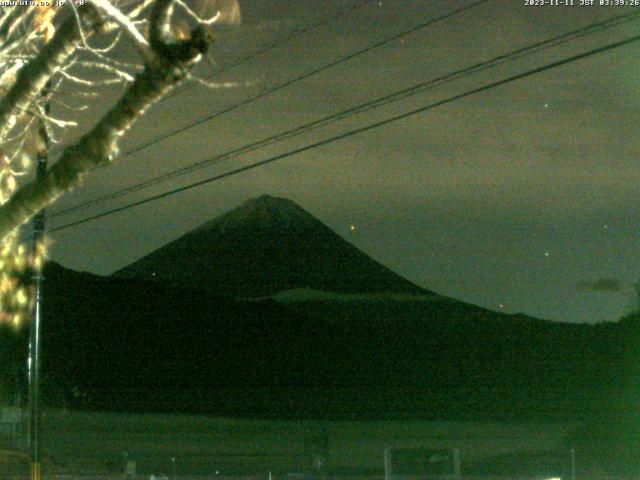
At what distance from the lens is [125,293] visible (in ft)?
214

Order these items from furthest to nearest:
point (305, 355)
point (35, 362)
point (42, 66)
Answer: point (305, 355)
point (35, 362)
point (42, 66)

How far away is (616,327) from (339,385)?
1858cm

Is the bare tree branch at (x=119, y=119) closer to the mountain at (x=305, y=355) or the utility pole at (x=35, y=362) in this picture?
the utility pole at (x=35, y=362)

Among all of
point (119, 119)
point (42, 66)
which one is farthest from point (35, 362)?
point (119, 119)

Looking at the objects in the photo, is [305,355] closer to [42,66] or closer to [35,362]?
[35,362]

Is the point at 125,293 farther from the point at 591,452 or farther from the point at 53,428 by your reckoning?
the point at 591,452

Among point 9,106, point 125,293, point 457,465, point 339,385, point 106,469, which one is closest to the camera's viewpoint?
point 9,106

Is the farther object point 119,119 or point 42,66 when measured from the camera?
point 42,66

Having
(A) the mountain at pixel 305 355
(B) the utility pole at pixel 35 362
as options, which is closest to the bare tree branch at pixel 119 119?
(B) the utility pole at pixel 35 362

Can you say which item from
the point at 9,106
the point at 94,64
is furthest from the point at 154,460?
the point at 9,106

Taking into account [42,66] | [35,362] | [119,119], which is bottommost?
[35,362]

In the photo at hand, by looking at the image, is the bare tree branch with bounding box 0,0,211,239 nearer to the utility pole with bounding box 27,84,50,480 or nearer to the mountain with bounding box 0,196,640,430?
the utility pole with bounding box 27,84,50,480

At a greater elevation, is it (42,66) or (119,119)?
(42,66)

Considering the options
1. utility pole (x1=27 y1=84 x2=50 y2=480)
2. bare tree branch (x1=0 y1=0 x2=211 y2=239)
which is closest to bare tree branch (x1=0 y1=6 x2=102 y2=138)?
bare tree branch (x1=0 y1=0 x2=211 y2=239)
